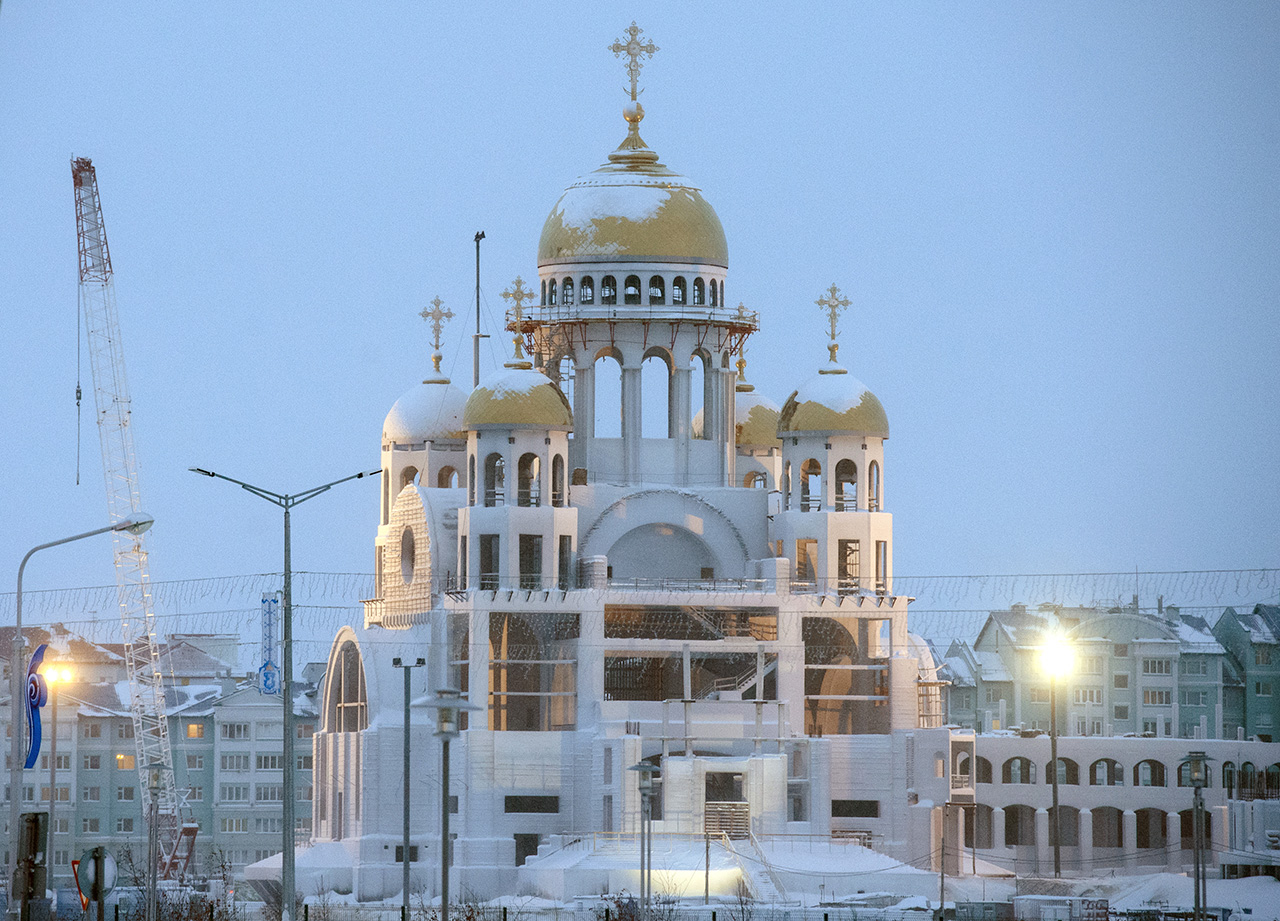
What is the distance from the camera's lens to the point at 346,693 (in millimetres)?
109562

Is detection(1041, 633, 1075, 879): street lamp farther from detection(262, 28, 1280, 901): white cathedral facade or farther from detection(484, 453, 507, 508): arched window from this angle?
detection(484, 453, 507, 508): arched window

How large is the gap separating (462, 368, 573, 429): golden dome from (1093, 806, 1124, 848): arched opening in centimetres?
3718

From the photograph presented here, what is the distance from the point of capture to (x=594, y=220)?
353 ft

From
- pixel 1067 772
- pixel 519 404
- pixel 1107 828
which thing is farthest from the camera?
pixel 1107 828

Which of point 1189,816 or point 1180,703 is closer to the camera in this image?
point 1189,816

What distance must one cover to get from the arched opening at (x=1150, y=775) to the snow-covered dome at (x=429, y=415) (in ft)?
115

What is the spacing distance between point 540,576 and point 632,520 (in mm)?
4793

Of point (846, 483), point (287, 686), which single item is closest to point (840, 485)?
point (846, 483)

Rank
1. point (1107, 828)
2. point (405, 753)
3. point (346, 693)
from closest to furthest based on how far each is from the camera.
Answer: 1. point (405, 753)
2. point (346, 693)
3. point (1107, 828)

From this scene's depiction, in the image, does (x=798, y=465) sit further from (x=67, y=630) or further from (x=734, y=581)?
(x=67, y=630)

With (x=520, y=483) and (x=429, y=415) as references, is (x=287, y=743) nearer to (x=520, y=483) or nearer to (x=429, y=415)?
(x=520, y=483)

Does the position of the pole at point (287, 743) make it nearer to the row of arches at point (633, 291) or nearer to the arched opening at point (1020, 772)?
the row of arches at point (633, 291)

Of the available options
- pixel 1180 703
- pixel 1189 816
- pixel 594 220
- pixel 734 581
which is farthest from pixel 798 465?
pixel 1180 703

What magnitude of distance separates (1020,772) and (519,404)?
36127mm
